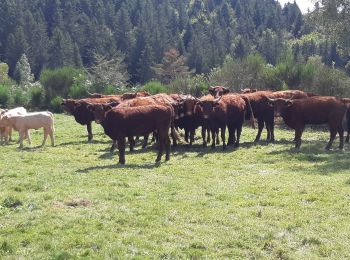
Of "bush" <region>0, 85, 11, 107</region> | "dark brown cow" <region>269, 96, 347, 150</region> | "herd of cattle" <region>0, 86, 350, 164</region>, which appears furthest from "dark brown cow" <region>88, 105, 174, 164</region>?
"bush" <region>0, 85, 11, 107</region>

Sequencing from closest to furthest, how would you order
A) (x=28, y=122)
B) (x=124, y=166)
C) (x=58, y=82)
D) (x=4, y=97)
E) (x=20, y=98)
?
(x=124, y=166) → (x=28, y=122) → (x=4, y=97) → (x=20, y=98) → (x=58, y=82)

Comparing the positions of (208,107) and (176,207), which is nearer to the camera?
(176,207)

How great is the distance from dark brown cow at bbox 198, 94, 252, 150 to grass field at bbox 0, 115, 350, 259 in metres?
2.27

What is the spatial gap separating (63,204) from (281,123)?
18.5 m

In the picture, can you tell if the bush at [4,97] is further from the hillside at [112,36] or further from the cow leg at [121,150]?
the hillside at [112,36]

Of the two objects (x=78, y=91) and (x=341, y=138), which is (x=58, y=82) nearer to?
(x=78, y=91)

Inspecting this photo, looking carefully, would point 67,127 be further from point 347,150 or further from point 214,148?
point 347,150

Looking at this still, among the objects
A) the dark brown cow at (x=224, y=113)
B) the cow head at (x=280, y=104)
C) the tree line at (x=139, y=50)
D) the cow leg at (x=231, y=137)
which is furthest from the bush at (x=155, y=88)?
the cow head at (x=280, y=104)

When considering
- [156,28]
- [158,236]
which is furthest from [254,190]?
[156,28]

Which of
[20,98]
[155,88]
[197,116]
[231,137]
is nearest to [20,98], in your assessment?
[20,98]

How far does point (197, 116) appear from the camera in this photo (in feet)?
61.9

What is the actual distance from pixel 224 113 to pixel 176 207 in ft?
29.2

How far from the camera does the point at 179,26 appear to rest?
147125 millimetres

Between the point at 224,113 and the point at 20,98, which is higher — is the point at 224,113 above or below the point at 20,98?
above
